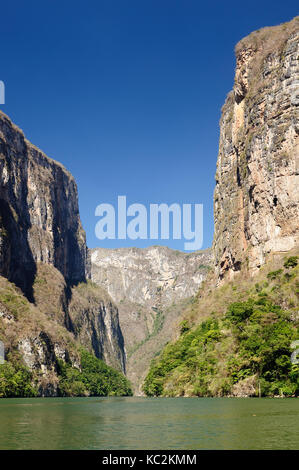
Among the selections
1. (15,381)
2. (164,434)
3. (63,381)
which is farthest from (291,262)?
(63,381)

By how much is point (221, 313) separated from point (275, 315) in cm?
2654

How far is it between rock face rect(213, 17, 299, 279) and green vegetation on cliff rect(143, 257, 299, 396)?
13.5 meters

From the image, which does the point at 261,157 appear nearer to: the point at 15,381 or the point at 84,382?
the point at 15,381

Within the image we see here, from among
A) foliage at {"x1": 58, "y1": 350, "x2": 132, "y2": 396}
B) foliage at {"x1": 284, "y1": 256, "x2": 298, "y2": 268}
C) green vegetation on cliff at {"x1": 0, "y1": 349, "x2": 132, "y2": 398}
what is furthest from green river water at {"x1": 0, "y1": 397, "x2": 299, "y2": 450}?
foliage at {"x1": 58, "y1": 350, "x2": 132, "y2": 396}

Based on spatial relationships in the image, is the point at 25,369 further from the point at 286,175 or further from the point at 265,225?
the point at 286,175

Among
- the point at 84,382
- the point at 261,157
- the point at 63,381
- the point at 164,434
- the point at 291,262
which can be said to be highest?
the point at 261,157

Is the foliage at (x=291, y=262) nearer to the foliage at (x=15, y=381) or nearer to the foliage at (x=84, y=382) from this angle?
the foliage at (x=15, y=381)

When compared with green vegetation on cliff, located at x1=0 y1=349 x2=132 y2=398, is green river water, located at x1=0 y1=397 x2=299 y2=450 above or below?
above

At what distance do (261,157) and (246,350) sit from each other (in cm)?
5331

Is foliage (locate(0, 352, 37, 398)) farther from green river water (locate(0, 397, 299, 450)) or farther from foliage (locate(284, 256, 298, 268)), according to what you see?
green river water (locate(0, 397, 299, 450))

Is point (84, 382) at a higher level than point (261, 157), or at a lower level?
lower

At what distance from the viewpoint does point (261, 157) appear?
362 feet

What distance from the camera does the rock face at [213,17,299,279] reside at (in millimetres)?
100688
